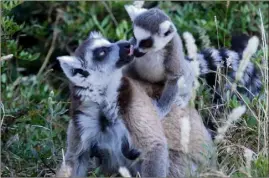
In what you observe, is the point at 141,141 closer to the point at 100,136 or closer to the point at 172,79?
the point at 100,136

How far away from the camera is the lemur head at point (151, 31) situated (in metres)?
6.55

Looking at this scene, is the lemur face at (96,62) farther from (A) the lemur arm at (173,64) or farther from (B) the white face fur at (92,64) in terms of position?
(A) the lemur arm at (173,64)

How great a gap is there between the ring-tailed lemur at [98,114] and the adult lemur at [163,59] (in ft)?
1.62

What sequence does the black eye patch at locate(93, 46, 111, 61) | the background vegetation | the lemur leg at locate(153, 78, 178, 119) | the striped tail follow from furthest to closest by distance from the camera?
1. the striped tail
2. the background vegetation
3. the lemur leg at locate(153, 78, 178, 119)
4. the black eye patch at locate(93, 46, 111, 61)

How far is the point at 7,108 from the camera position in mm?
7375

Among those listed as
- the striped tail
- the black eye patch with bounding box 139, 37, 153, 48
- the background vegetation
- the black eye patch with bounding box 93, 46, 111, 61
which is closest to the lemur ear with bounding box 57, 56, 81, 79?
the black eye patch with bounding box 93, 46, 111, 61

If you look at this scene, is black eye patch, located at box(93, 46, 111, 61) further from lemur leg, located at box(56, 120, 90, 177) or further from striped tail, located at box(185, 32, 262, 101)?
striped tail, located at box(185, 32, 262, 101)

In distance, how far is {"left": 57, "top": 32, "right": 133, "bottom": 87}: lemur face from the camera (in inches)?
231

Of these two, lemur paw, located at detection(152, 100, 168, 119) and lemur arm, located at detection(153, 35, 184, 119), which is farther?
lemur arm, located at detection(153, 35, 184, 119)

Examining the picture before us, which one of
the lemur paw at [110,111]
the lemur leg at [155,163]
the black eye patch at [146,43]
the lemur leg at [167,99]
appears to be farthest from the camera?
the black eye patch at [146,43]

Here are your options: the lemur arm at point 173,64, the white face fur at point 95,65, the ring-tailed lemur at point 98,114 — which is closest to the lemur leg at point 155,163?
the ring-tailed lemur at point 98,114

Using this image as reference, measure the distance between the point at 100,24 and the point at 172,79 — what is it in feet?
8.45

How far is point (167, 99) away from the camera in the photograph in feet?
20.7

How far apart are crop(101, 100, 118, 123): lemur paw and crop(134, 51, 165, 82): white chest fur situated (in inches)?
37.6
